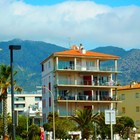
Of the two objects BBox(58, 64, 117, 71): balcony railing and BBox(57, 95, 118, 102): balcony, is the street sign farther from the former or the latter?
BBox(58, 64, 117, 71): balcony railing

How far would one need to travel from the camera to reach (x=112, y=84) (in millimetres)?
97188

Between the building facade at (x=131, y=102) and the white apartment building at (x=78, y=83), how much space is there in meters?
8.96

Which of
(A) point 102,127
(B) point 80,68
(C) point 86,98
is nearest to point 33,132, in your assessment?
(A) point 102,127

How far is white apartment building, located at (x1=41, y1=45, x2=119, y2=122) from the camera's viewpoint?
9419 centimetres

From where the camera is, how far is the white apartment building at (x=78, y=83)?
9419 centimetres

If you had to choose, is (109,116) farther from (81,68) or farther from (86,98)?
(81,68)

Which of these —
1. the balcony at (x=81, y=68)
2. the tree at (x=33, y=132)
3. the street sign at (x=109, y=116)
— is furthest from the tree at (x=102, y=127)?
the street sign at (x=109, y=116)

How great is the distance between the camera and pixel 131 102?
108438 mm

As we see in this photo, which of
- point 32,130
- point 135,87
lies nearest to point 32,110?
point 135,87

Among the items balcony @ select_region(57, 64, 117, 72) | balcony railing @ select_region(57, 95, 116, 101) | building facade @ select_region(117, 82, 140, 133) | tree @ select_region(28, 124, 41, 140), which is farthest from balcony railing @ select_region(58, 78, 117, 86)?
tree @ select_region(28, 124, 41, 140)

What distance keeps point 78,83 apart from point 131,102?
17.2 metres

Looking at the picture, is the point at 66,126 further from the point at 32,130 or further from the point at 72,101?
the point at 72,101

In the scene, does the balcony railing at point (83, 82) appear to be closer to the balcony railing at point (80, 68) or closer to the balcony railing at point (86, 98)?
the balcony railing at point (80, 68)

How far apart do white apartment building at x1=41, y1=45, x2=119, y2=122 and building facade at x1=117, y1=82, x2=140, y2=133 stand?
353 inches
